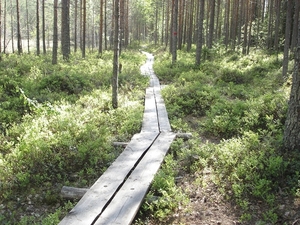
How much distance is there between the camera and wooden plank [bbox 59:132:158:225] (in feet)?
14.0

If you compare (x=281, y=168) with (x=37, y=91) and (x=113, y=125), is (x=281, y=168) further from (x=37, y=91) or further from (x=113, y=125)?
(x=37, y=91)

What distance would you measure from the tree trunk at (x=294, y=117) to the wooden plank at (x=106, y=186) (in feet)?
10.6

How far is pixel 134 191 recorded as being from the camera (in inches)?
199

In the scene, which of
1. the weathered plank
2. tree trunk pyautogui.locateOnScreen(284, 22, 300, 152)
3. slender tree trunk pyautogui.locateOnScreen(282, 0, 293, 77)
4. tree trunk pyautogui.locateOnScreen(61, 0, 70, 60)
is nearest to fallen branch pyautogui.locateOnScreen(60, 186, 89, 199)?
the weathered plank

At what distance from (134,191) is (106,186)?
1.84 feet

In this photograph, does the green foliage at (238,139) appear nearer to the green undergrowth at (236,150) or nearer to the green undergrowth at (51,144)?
the green undergrowth at (236,150)

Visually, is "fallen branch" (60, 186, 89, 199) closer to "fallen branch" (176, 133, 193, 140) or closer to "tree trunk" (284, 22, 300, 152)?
"fallen branch" (176, 133, 193, 140)

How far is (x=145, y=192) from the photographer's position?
5031mm

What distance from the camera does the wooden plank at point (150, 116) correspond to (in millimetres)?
8766

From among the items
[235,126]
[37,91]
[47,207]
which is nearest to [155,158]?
[47,207]

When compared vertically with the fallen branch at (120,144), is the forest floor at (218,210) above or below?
below

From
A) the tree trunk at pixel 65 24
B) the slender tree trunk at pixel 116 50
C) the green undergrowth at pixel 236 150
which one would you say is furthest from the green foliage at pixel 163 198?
the tree trunk at pixel 65 24

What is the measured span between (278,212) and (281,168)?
3.39ft

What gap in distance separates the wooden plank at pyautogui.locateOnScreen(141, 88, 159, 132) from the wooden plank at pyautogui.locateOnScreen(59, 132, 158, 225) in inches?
40.5
